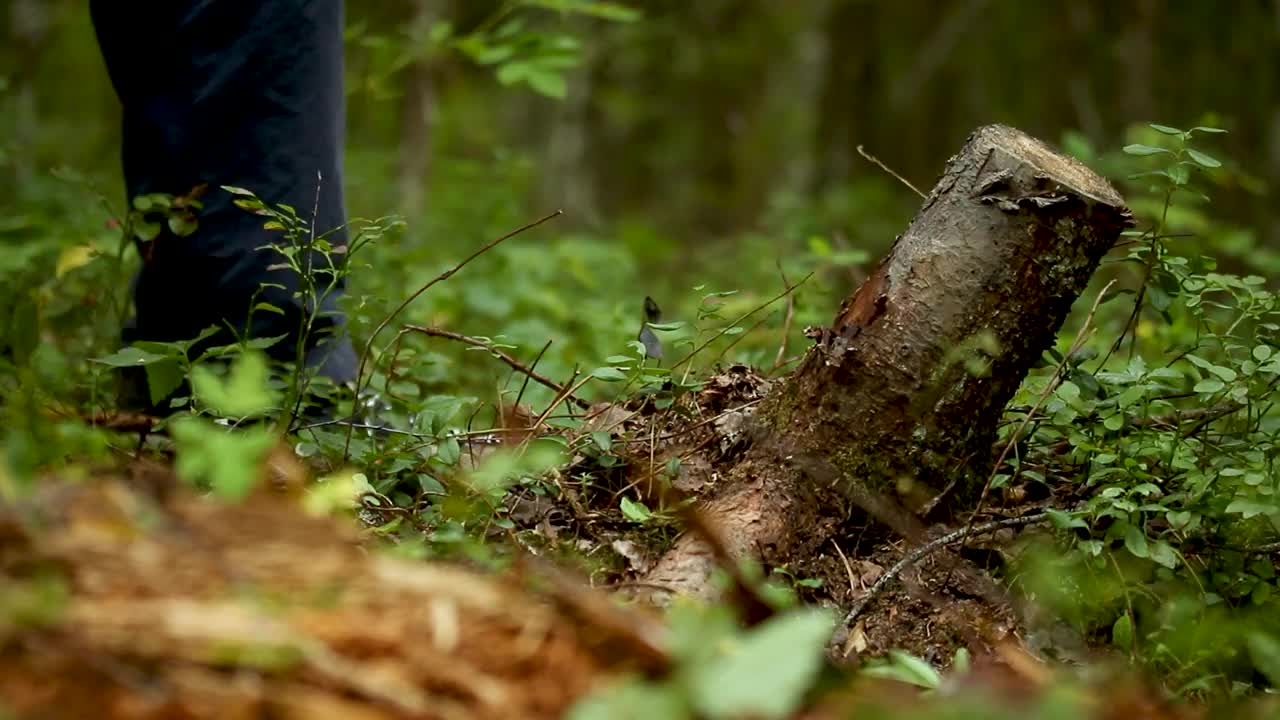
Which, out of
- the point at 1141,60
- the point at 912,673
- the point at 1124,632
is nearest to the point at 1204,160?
the point at 1124,632

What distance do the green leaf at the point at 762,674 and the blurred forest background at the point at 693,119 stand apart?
157 centimetres

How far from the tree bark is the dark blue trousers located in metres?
1.21

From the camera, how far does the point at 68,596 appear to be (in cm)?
110

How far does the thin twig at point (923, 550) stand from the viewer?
2027mm

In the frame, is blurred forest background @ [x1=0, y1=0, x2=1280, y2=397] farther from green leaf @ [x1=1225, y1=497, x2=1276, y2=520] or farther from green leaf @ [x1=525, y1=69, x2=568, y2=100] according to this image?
green leaf @ [x1=1225, y1=497, x2=1276, y2=520]

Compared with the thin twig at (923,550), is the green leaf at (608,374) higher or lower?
higher

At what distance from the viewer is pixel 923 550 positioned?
6.79 feet

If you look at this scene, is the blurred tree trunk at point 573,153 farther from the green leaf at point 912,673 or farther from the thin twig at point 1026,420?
the green leaf at point 912,673

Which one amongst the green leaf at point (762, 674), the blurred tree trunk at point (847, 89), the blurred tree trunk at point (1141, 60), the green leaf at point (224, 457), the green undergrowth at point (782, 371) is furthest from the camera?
the blurred tree trunk at point (847, 89)

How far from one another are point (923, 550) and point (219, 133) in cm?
195

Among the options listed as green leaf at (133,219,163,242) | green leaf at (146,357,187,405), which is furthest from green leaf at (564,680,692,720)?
green leaf at (133,219,163,242)

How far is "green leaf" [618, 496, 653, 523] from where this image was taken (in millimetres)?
2092

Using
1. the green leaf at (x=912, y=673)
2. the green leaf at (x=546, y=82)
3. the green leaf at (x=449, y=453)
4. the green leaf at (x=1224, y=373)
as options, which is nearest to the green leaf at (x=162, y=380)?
the green leaf at (x=449, y=453)

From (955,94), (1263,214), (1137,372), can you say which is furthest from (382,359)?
(955,94)
